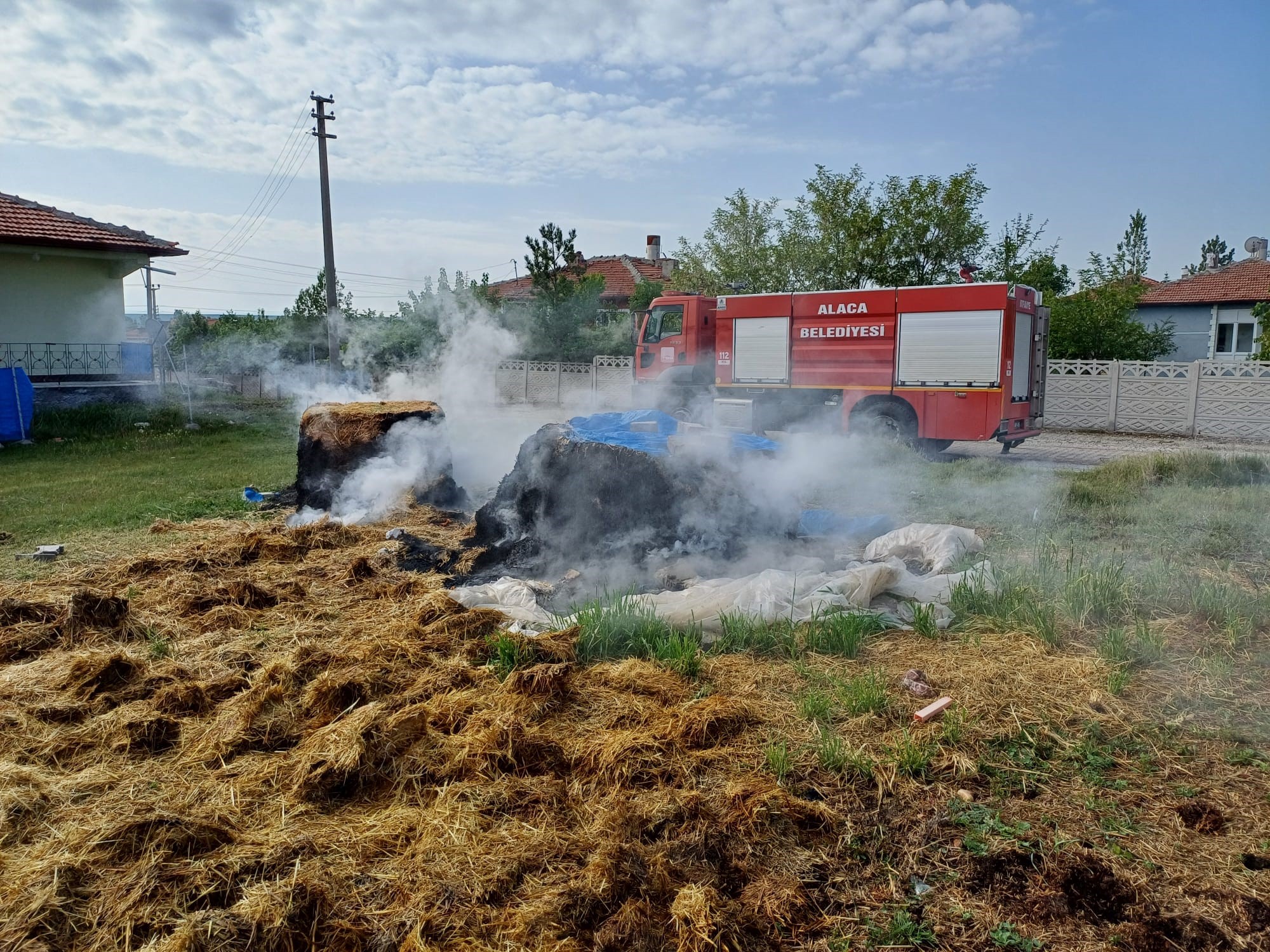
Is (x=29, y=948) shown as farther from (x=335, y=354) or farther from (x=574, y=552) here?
(x=335, y=354)

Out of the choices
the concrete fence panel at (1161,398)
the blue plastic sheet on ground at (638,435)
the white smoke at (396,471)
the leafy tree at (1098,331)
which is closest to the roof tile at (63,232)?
the concrete fence panel at (1161,398)

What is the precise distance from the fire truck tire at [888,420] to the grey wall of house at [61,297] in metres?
16.8

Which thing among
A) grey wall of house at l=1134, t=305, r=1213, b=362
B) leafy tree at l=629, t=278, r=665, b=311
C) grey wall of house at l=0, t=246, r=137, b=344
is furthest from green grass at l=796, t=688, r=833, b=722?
grey wall of house at l=1134, t=305, r=1213, b=362

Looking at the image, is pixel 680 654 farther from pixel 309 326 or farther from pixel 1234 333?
pixel 1234 333

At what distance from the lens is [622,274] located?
39.2 meters

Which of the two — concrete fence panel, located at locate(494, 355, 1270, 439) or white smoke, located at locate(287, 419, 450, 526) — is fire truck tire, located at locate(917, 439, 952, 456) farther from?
white smoke, located at locate(287, 419, 450, 526)

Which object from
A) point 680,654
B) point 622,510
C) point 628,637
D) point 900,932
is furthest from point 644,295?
point 900,932

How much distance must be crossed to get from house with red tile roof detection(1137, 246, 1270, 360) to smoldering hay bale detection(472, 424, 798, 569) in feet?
96.3

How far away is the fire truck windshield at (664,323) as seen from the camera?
16766 mm

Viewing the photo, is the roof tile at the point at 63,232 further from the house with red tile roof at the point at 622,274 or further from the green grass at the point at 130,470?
the house with red tile roof at the point at 622,274

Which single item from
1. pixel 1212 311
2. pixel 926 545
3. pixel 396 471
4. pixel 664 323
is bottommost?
pixel 926 545

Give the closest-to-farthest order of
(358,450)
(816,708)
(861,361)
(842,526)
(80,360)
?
(816,708) → (842,526) → (358,450) → (861,361) → (80,360)

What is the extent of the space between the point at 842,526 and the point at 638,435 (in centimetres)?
252

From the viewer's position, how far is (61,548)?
775 cm
